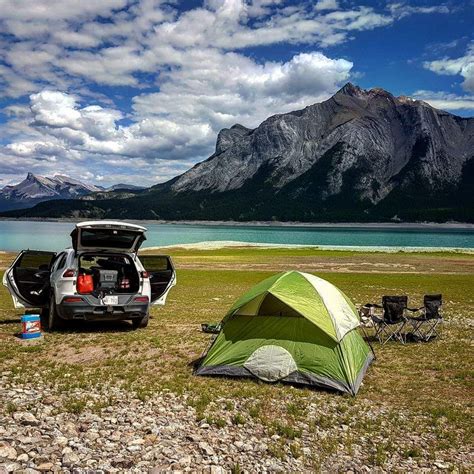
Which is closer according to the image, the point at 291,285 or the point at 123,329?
the point at 291,285

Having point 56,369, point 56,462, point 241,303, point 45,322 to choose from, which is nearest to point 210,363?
point 241,303

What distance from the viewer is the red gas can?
14.7 meters

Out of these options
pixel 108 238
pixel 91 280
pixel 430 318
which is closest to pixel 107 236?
pixel 108 238

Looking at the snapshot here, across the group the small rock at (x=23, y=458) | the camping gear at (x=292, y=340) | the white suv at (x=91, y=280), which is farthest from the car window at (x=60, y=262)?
the small rock at (x=23, y=458)

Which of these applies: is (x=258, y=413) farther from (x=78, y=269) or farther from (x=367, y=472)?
(x=78, y=269)

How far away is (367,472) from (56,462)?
455 centimetres

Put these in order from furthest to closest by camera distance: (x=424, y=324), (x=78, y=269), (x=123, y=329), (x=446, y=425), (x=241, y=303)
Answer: (x=424, y=324), (x=123, y=329), (x=78, y=269), (x=241, y=303), (x=446, y=425)

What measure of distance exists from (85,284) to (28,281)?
3077mm

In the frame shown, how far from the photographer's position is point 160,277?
18.1 meters

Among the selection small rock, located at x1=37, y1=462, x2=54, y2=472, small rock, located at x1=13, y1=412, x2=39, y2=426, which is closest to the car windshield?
small rock, located at x1=13, y1=412, x2=39, y2=426

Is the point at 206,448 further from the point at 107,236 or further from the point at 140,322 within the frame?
the point at 140,322

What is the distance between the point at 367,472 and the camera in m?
6.82

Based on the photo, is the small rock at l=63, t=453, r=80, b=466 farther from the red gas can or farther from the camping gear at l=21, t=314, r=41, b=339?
the red gas can

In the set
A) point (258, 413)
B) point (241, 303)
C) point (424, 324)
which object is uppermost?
point (241, 303)
